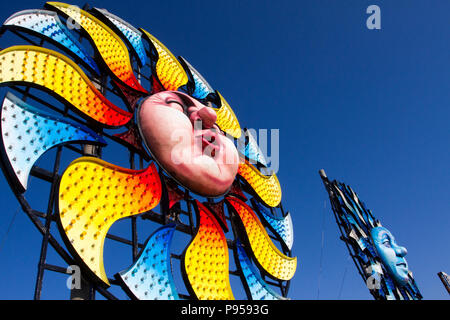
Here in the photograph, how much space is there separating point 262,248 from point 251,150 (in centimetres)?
274

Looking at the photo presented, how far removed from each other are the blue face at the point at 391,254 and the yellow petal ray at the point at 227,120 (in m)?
6.94

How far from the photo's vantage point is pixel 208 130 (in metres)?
7.09

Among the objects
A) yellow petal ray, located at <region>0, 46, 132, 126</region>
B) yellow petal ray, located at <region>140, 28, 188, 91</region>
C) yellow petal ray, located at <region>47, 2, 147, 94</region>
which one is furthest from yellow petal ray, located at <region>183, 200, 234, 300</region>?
yellow petal ray, located at <region>140, 28, 188, 91</region>

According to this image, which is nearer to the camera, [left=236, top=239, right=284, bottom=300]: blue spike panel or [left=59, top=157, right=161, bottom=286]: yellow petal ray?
[left=59, top=157, right=161, bottom=286]: yellow petal ray

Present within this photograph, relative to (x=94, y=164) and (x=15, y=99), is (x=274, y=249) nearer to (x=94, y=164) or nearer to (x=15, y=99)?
(x=94, y=164)

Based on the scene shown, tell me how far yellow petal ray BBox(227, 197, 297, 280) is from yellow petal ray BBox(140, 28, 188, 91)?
2723mm

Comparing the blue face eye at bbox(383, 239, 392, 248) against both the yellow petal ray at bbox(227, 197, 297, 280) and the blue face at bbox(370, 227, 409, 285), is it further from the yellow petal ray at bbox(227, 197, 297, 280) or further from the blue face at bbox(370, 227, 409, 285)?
the yellow petal ray at bbox(227, 197, 297, 280)

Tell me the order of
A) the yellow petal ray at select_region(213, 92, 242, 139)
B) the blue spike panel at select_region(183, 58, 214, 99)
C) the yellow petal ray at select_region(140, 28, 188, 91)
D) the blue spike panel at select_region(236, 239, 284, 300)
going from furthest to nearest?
the yellow petal ray at select_region(213, 92, 242, 139) → the blue spike panel at select_region(183, 58, 214, 99) → the yellow petal ray at select_region(140, 28, 188, 91) → the blue spike panel at select_region(236, 239, 284, 300)

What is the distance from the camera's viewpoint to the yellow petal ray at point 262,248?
759 centimetres

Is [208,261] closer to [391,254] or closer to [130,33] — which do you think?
[130,33]

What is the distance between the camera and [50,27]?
6.37 m

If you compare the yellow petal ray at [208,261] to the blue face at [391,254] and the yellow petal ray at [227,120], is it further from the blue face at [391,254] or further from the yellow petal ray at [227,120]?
the blue face at [391,254]

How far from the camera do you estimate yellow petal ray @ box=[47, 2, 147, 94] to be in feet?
22.9

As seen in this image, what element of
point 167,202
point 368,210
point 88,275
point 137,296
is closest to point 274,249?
point 167,202
